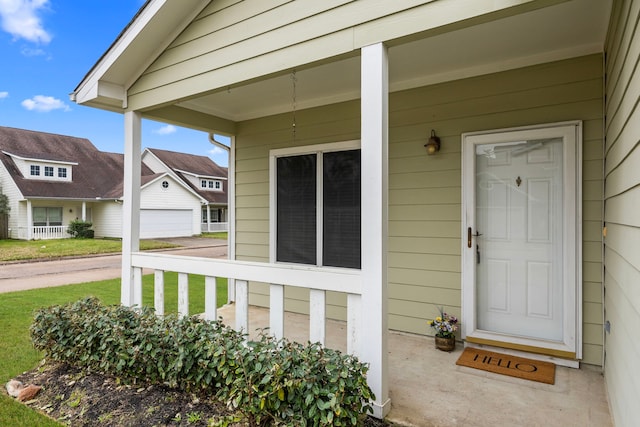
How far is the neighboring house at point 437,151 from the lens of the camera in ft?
7.44

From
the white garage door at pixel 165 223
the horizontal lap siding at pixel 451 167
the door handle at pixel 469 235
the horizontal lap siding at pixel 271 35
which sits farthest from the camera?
the white garage door at pixel 165 223

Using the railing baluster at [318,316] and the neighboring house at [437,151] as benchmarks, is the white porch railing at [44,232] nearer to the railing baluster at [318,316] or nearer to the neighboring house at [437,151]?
the neighboring house at [437,151]

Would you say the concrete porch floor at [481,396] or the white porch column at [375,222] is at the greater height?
the white porch column at [375,222]

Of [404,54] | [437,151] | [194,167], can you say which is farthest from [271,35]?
[194,167]

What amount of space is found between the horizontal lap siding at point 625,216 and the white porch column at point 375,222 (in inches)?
45.6

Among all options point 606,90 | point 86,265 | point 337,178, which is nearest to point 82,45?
point 86,265

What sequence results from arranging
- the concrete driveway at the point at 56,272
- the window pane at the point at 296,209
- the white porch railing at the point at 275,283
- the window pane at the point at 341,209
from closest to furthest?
the white porch railing at the point at 275,283
the window pane at the point at 341,209
the window pane at the point at 296,209
the concrete driveway at the point at 56,272

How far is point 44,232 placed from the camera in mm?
17234

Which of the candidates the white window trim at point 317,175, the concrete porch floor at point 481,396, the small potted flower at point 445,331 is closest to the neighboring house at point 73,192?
the white window trim at point 317,175

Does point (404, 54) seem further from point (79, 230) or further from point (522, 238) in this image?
point (79, 230)

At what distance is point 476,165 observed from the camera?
3.53 metres

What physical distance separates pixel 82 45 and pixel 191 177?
408 inches

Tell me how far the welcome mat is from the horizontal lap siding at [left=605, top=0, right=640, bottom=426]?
0.48 m

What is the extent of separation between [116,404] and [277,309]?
47.3 inches
